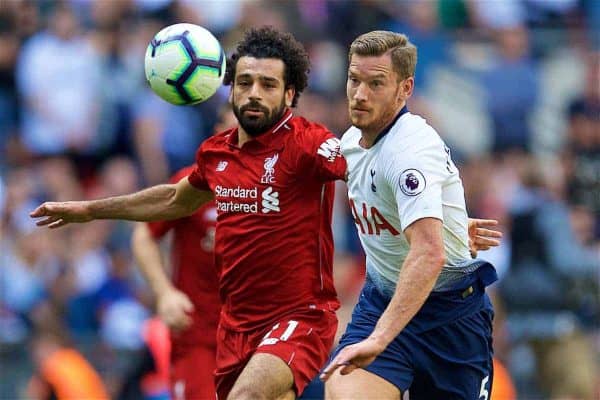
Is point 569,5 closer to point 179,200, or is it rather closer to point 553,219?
point 553,219

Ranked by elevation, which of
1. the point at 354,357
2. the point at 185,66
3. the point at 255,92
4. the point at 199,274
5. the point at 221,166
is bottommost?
the point at 199,274

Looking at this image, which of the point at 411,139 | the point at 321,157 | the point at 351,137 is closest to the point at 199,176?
the point at 321,157

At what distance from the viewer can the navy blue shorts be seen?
6.76m

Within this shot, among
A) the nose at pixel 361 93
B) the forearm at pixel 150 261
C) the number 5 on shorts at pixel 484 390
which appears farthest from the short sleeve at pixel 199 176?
the number 5 on shorts at pixel 484 390

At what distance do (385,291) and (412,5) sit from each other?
27.1 feet

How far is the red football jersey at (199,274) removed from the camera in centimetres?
865

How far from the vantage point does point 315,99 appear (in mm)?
13516

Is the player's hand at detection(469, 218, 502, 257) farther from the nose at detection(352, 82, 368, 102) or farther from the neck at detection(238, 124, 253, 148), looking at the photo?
the neck at detection(238, 124, 253, 148)

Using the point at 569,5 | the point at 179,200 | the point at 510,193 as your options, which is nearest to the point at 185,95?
the point at 179,200

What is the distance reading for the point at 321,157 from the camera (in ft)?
23.0

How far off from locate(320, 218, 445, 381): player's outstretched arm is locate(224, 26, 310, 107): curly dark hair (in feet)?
5.06

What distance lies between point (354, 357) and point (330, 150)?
1.51m

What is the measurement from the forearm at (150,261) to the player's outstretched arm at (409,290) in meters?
2.75

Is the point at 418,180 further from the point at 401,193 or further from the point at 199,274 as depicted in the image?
the point at 199,274
